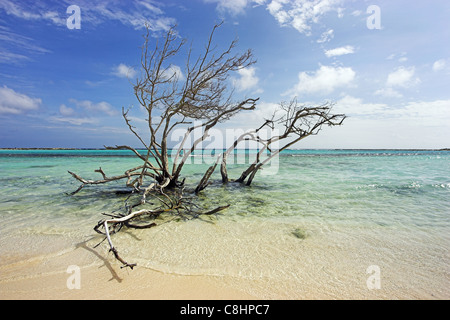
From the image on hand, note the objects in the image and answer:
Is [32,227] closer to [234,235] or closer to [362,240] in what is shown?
[234,235]

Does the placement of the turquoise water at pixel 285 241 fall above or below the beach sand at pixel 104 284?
below

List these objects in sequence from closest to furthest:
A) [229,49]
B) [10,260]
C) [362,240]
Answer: [10,260], [362,240], [229,49]

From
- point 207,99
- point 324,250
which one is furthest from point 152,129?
point 324,250

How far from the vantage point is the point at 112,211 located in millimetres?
6113

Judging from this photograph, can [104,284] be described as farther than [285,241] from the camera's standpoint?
No

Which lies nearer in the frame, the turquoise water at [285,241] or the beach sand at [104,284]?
the beach sand at [104,284]

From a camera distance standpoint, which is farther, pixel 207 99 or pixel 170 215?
pixel 207 99

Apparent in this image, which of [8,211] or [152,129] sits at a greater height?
[152,129]

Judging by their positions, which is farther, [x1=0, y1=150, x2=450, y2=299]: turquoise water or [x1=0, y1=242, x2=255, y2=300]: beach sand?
[x1=0, y1=150, x2=450, y2=299]: turquoise water

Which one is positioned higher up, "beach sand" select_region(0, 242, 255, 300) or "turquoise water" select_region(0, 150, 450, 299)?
"beach sand" select_region(0, 242, 255, 300)
